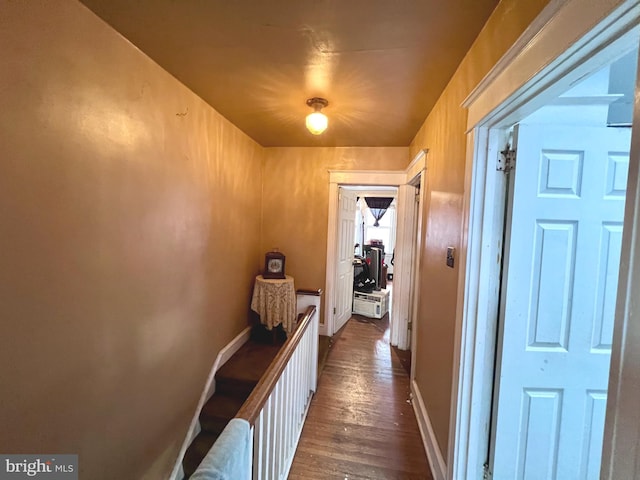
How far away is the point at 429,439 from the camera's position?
1.84 meters

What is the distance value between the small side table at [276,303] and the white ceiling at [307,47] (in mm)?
1761

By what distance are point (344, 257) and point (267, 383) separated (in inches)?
111

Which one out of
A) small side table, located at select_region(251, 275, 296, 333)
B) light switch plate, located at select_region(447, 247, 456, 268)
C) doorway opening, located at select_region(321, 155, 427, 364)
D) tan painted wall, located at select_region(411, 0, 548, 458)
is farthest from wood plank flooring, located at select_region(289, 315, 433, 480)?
light switch plate, located at select_region(447, 247, 456, 268)

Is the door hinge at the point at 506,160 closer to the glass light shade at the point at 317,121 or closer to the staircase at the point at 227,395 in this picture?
the glass light shade at the point at 317,121

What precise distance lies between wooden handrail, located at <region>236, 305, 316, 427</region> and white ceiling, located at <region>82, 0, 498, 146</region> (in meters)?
1.63

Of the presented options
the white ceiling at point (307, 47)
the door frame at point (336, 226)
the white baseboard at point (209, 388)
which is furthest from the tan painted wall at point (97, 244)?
the door frame at point (336, 226)

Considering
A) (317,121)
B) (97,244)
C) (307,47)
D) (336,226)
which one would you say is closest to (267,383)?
(97,244)

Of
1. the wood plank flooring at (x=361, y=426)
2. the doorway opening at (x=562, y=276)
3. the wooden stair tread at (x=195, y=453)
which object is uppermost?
the doorway opening at (x=562, y=276)

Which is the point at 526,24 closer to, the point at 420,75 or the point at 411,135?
the point at 420,75

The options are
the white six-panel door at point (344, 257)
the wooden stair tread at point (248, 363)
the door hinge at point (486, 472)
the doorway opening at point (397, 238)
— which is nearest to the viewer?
the door hinge at point (486, 472)

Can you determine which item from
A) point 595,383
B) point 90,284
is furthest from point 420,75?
point 90,284

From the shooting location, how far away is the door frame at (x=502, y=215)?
1.74 feet

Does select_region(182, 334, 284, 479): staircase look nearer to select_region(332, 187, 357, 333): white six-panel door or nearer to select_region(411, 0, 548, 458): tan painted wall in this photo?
select_region(332, 187, 357, 333): white six-panel door

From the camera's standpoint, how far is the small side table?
3066mm
